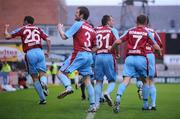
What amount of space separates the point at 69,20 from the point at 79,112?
63593mm

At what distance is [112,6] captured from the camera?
259 feet

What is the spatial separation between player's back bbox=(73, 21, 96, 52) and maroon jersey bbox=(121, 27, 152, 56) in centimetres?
73

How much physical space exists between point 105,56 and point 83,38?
3.40 feet

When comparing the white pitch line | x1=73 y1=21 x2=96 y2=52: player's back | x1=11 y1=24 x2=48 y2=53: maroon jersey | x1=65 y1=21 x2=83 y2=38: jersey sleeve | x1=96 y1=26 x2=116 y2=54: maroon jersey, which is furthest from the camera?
x1=11 y1=24 x2=48 y2=53: maroon jersey

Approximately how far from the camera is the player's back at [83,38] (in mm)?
11555

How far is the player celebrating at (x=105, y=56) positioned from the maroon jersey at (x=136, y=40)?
0.85 metres

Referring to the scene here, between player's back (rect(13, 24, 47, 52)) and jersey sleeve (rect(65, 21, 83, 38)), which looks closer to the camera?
jersey sleeve (rect(65, 21, 83, 38))

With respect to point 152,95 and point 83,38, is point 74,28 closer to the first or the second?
point 83,38

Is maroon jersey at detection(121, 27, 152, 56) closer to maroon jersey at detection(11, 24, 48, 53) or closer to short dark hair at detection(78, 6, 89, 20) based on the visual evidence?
short dark hair at detection(78, 6, 89, 20)

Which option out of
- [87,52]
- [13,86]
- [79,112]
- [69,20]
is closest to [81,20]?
[87,52]

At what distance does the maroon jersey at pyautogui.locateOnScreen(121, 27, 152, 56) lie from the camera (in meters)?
11.6

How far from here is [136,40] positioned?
1159cm

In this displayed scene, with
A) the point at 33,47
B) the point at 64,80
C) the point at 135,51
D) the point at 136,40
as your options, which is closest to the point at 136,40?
the point at 136,40

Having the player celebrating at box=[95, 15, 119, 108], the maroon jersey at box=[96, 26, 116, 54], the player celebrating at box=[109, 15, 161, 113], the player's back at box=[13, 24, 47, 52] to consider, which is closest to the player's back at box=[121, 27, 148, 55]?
the player celebrating at box=[109, 15, 161, 113]
